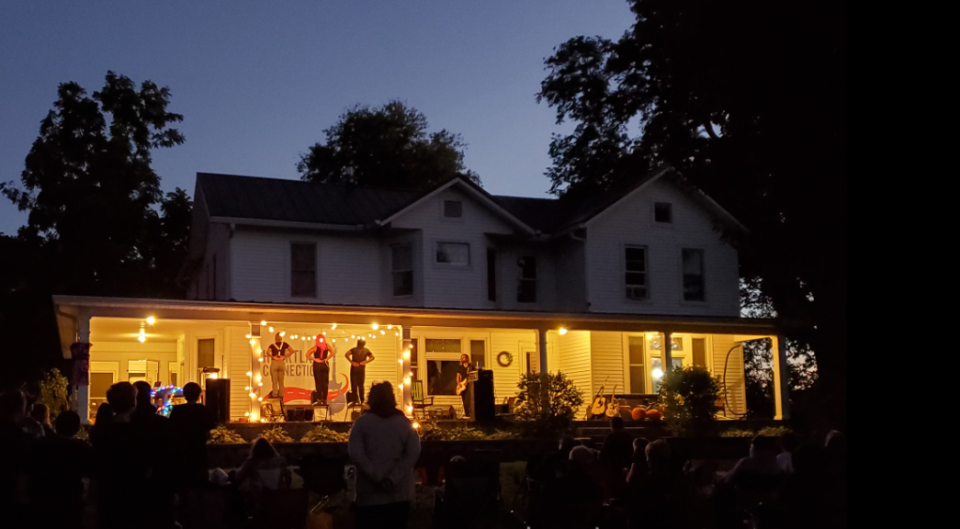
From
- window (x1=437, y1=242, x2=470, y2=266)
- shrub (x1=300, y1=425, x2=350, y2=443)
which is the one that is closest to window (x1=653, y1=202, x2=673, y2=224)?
window (x1=437, y1=242, x2=470, y2=266)

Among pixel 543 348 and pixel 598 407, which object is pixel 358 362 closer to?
pixel 543 348

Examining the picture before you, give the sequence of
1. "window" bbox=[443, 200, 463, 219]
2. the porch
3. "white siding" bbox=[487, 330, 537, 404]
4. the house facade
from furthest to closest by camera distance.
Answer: "white siding" bbox=[487, 330, 537, 404], "window" bbox=[443, 200, 463, 219], the house facade, the porch

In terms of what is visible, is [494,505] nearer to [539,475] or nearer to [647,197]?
[539,475]

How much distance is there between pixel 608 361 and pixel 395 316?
689 cm

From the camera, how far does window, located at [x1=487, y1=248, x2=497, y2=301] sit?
26.3m

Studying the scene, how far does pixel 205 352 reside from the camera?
23984 millimetres

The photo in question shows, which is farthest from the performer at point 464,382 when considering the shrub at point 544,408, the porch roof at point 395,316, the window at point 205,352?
the window at point 205,352

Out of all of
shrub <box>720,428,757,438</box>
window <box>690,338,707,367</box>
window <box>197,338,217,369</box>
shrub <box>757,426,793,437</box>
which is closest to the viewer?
shrub <box>720,428,757,438</box>

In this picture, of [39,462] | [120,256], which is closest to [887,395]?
[39,462]

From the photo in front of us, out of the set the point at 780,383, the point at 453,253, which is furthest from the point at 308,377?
the point at 780,383

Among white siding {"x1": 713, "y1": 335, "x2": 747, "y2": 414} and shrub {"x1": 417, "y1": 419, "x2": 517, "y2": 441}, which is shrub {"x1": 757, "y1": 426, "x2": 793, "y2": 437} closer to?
white siding {"x1": 713, "y1": 335, "x2": 747, "y2": 414}

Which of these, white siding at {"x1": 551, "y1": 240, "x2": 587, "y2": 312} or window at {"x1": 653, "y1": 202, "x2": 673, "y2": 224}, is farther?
window at {"x1": 653, "y1": 202, "x2": 673, "y2": 224}

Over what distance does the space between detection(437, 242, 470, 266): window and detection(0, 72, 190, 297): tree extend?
13.3 metres

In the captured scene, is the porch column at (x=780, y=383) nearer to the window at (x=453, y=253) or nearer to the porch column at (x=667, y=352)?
the porch column at (x=667, y=352)
